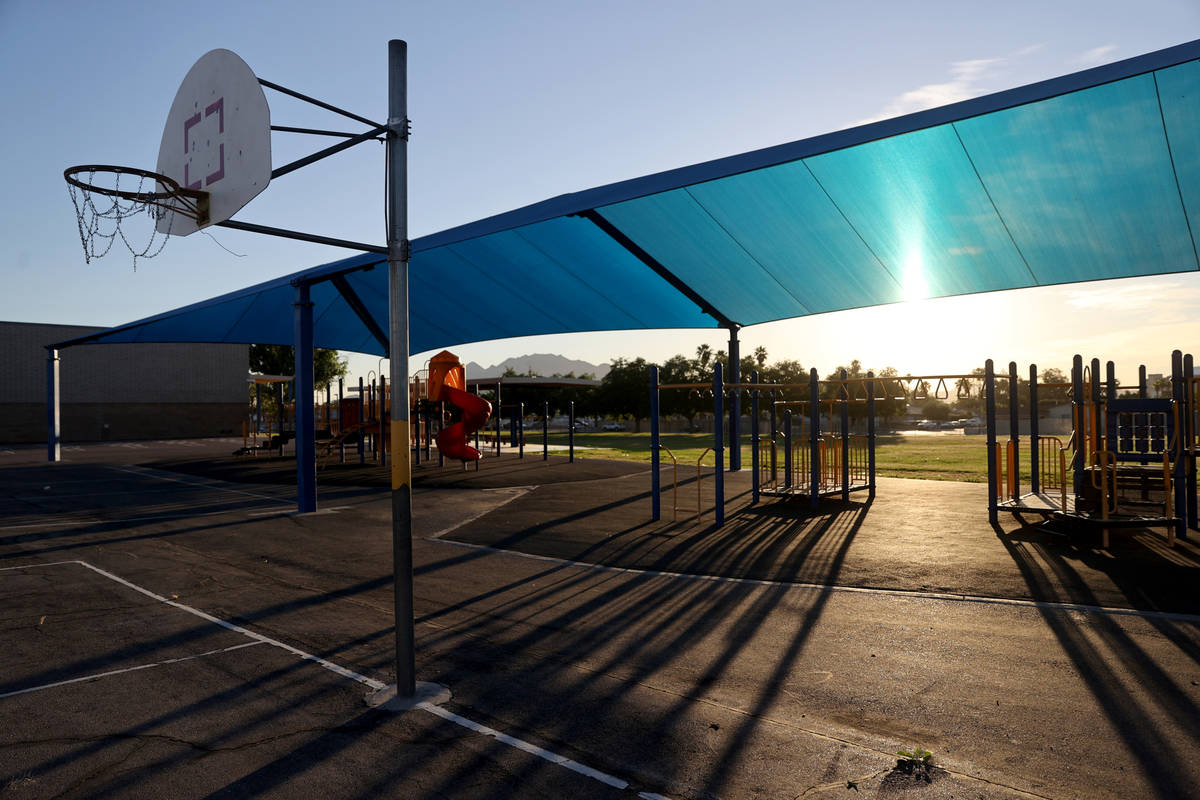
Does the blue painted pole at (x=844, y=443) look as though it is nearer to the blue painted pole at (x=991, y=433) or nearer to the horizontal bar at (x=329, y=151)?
the blue painted pole at (x=991, y=433)

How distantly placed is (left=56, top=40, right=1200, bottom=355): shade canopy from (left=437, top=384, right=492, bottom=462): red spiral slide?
3.45 m

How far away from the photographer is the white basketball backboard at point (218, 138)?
587cm

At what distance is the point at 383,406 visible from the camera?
26078 millimetres

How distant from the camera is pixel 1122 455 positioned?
1280 centimetres

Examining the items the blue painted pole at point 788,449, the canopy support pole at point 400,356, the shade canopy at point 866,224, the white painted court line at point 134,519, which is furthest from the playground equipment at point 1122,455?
the white painted court line at point 134,519

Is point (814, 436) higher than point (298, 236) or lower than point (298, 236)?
lower

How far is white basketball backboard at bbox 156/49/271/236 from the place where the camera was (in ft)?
19.3

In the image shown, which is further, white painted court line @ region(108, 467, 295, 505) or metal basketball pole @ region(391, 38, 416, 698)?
white painted court line @ region(108, 467, 295, 505)

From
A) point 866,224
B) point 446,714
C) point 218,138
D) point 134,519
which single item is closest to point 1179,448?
point 866,224

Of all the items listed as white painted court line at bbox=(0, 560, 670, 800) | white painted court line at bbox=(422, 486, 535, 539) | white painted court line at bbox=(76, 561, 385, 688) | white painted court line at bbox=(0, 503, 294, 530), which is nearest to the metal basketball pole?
white painted court line at bbox=(0, 560, 670, 800)

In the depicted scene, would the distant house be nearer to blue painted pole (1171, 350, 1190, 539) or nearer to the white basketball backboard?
the white basketball backboard

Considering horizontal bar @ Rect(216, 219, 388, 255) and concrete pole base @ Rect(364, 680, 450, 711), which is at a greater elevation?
horizontal bar @ Rect(216, 219, 388, 255)

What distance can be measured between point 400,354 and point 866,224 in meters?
11.2

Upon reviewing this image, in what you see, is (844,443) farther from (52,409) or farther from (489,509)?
(52,409)
